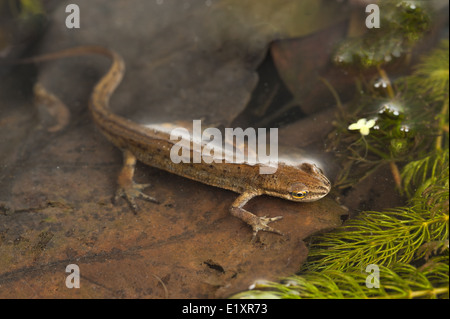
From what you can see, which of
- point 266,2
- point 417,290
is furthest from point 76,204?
point 266,2

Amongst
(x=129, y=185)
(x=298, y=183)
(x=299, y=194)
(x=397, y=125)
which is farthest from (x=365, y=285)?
(x=129, y=185)

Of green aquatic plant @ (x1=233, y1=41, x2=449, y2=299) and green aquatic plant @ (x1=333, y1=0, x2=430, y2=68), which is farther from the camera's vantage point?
green aquatic plant @ (x1=333, y1=0, x2=430, y2=68)

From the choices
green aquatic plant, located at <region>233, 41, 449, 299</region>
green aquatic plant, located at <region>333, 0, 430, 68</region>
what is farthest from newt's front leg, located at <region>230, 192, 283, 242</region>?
green aquatic plant, located at <region>333, 0, 430, 68</region>

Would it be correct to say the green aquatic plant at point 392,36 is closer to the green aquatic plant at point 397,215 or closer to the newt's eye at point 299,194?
the green aquatic plant at point 397,215

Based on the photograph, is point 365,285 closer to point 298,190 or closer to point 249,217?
point 298,190

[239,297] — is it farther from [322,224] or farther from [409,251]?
[409,251]

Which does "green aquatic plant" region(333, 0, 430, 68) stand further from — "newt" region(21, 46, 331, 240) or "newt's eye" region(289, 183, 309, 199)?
"newt's eye" region(289, 183, 309, 199)
